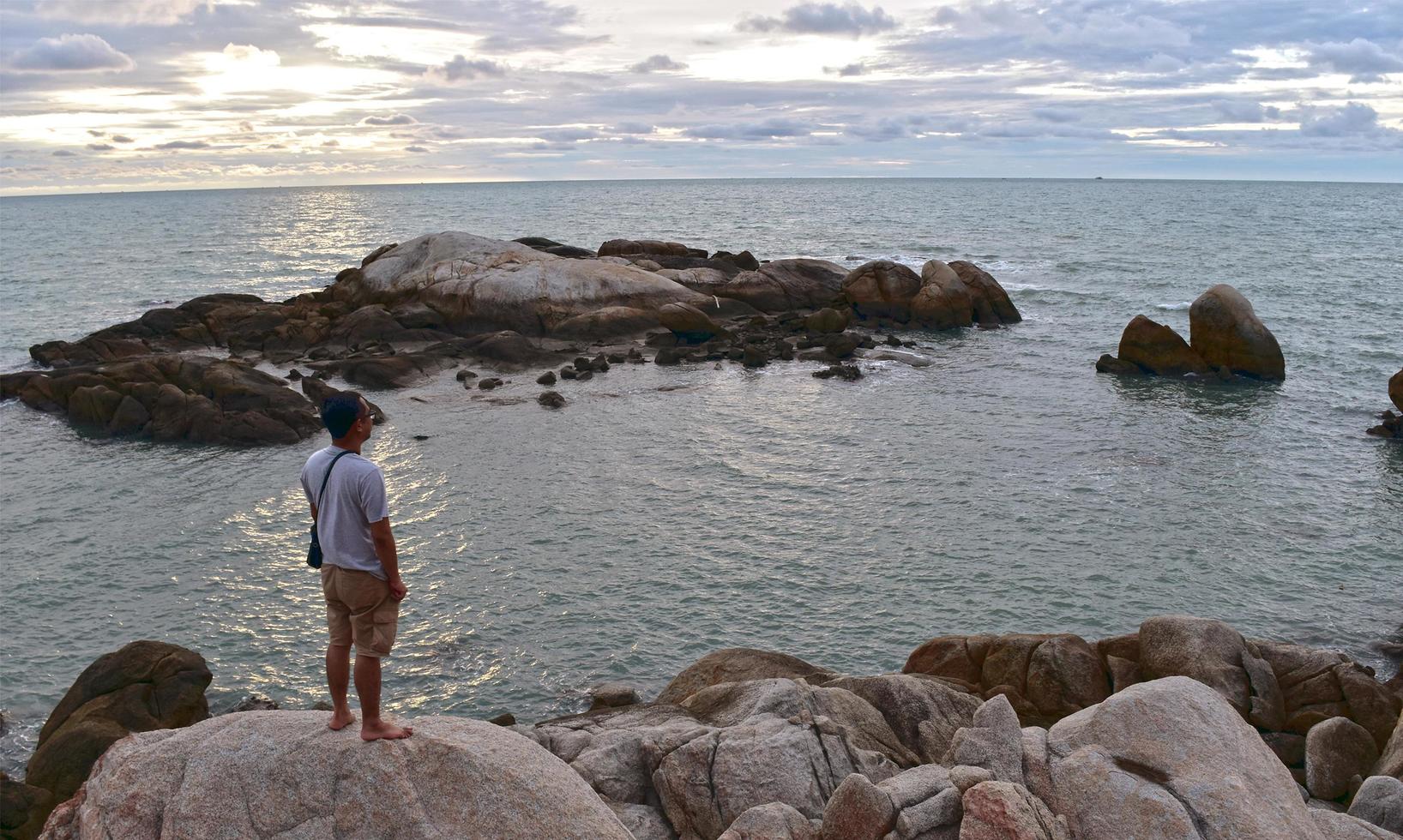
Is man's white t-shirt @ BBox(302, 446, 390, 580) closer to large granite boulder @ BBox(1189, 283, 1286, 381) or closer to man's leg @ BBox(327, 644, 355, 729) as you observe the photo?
man's leg @ BBox(327, 644, 355, 729)

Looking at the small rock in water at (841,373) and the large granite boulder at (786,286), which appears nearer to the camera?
the small rock in water at (841,373)

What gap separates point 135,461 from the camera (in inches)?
1098

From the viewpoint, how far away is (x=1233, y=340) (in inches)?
1467

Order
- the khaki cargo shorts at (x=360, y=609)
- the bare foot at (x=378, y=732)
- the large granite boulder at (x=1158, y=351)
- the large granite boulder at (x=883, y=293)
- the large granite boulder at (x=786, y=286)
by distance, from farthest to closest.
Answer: the large granite boulder at (x=786, y=286) → the large granite boulder at (x=883, y=293) → the large granite boulder at (x=1158, y=351) → the khaki cargo shorts at (x=360, y=609) → the bare foot at (x=378, y=732)

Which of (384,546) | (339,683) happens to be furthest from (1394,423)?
(339,683)

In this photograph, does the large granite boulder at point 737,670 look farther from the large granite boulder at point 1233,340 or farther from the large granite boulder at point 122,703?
the large granite boulder at point 1233,340

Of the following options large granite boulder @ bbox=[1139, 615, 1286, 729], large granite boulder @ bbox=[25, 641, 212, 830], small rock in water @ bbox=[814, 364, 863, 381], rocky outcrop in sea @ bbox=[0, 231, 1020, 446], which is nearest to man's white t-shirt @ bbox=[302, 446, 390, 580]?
large granite boulder @ bbox=[25, 641, 212, 830]

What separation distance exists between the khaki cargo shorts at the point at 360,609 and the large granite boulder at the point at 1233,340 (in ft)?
119

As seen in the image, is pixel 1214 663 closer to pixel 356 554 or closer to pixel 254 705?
pixel 356 554

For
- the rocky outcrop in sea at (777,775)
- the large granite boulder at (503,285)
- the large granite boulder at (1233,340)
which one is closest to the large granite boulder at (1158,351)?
the large granite boulder at (1233,340)

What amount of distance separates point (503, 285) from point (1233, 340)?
1179 inches

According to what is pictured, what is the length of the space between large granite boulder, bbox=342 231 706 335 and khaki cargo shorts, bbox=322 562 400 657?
37050 mm

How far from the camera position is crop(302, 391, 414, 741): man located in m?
7.45

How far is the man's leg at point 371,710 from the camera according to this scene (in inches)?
292
